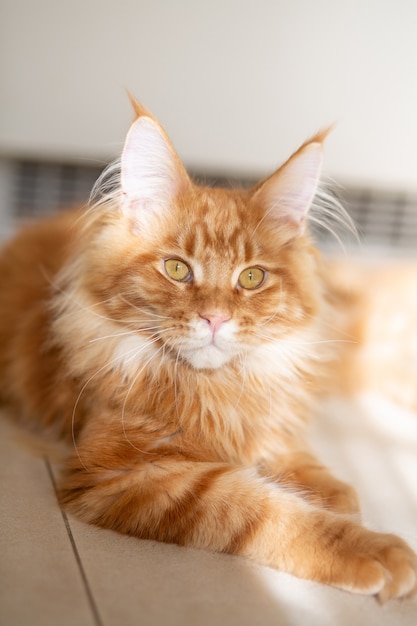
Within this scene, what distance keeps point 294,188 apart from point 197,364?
487mm

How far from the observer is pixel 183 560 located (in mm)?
1336

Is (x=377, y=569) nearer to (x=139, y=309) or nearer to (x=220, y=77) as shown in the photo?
(x=139, y=309)

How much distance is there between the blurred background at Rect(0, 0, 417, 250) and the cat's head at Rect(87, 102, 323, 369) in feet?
4.69

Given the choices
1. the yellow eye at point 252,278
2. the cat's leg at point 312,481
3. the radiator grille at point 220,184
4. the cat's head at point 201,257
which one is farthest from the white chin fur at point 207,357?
the radiator grille at point 220,184

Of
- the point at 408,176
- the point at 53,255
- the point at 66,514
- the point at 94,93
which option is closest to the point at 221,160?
the point at 94,93

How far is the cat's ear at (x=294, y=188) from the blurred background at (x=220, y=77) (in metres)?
1.46

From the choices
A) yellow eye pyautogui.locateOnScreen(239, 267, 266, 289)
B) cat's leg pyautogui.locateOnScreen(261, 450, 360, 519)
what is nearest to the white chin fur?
yellow eye pyautogui.locateOnScreen(239, 267, 266, 289)

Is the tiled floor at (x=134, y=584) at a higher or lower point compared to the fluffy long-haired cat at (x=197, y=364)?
lower

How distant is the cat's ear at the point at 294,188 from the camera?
5.19 feet

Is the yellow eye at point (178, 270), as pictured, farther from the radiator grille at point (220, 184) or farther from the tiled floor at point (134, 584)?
the radiator grille at point (220, 184)

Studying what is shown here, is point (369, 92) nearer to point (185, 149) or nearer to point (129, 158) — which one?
point (185, 149)

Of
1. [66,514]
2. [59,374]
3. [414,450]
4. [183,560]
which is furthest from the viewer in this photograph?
[414,450]

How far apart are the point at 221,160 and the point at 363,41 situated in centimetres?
80

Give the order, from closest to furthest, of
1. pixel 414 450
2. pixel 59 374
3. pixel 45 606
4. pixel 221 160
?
pixel 45 606 < pixel 59 374 < pixel 414 450 < pixel 221 160
